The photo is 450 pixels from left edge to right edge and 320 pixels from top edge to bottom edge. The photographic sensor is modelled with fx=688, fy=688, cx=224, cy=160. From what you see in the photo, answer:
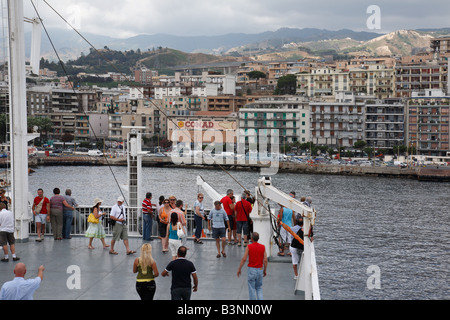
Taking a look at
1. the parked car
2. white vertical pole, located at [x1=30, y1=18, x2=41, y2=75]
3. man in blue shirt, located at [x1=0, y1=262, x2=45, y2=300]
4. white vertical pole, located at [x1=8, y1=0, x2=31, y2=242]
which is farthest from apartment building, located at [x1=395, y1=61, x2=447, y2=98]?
man in blue shirt, located at [x1=0, y1=262, x2=45, y2=300]

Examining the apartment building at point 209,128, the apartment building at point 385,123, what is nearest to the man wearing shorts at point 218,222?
the apartment building at point 385,123

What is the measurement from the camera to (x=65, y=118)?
131000mm

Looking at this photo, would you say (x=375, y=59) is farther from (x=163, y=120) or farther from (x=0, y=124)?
(x=0, y=124)

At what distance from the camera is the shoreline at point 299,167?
8226 cm

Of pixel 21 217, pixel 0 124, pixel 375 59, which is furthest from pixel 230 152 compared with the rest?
pixel 21 217

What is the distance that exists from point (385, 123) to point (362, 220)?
57206 millimetres

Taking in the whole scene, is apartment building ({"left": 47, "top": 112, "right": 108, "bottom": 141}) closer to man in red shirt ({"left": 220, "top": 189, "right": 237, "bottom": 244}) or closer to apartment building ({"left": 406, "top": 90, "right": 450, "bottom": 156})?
apartment building ({"left": 406, "top": 90, "right": 450, "bottom": 156})

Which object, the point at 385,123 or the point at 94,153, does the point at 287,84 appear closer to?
the point at 385,123

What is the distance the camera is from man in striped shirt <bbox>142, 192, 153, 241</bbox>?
520 inches

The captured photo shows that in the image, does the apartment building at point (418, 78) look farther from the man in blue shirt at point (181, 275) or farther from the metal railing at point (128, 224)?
the man in blue shirt at point (181, 275)

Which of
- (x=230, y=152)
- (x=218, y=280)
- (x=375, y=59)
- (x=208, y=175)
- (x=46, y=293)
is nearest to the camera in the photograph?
(x=46, y=293)

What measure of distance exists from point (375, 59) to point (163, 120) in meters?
50.5

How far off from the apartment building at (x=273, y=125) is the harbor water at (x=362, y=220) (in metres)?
15.4

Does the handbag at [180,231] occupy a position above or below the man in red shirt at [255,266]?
above
